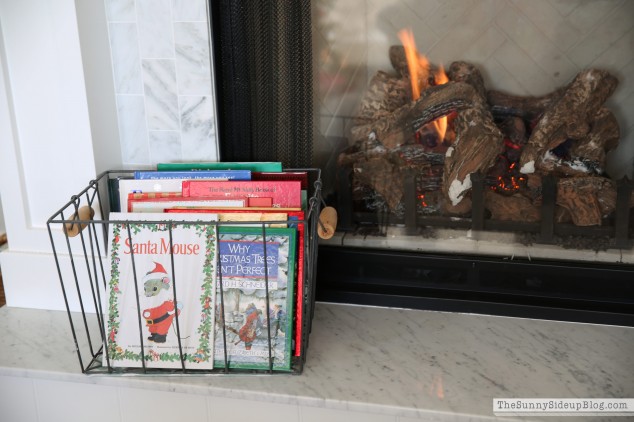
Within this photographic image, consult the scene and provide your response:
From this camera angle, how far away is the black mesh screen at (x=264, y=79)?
130 cm

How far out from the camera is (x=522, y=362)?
1.24 meters

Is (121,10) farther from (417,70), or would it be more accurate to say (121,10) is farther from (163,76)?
(417,70)

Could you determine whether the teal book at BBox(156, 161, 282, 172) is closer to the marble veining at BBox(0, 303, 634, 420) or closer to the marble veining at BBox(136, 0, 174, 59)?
the marble veining at BBox(136, 0, 174, 59)

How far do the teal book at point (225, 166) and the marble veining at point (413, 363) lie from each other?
0.32 meters

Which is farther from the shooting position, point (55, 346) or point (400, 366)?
point (55, 346)

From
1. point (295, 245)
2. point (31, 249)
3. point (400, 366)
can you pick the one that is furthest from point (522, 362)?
point (31, 249)

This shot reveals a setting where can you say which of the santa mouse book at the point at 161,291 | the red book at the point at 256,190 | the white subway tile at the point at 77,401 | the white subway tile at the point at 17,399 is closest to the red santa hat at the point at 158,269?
the santa mouse book at the point at 161,291

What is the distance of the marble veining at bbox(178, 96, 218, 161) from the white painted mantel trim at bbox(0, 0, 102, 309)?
17cm

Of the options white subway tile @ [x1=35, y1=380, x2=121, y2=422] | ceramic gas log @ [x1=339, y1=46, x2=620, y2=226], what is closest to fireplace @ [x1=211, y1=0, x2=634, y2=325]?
ceramic gas log @ [x1=339, y1=46, x2=620, y2=226]

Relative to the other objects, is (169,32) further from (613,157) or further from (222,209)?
(613,157)

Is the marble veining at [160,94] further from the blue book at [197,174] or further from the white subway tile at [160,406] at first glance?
the white subway tile at [160,406]

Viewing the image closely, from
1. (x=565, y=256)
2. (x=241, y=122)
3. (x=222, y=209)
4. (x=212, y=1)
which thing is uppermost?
(x=212, y=1)

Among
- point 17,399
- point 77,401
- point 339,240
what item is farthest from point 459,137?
point 17,399

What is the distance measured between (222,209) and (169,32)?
34 cm
